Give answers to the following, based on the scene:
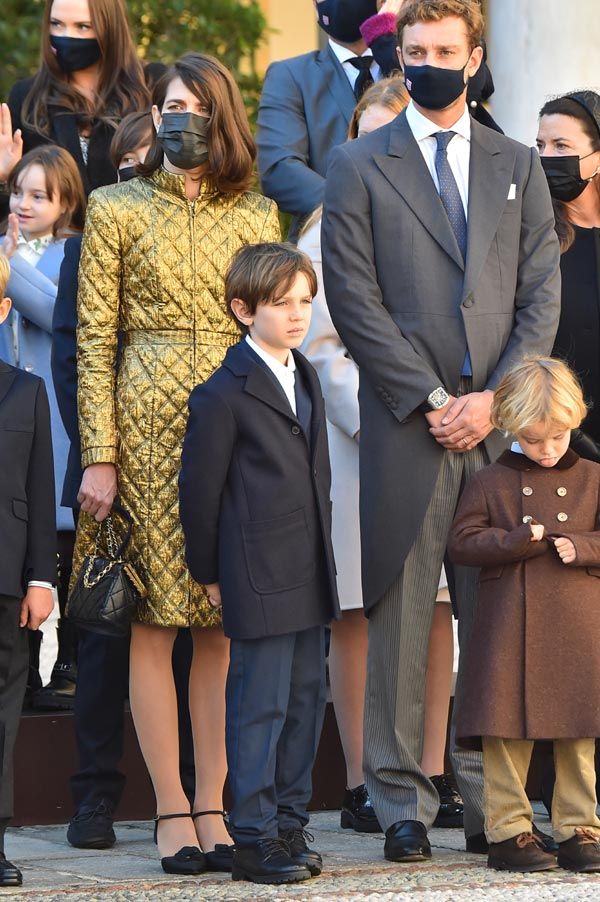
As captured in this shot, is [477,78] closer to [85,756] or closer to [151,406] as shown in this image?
[151,406]

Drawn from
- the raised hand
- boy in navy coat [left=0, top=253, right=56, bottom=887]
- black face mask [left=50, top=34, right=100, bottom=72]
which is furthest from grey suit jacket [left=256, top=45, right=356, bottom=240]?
boy in navy coat [left=0, top=253, right=56, bottom=887]

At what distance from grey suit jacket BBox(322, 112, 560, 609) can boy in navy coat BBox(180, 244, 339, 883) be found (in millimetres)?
191

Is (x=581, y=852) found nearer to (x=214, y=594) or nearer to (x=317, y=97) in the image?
(x=214, y=594)

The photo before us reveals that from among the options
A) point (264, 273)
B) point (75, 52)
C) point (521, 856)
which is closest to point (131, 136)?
point (75, 52)

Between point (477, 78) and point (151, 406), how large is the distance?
5.78 feet

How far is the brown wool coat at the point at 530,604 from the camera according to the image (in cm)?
450

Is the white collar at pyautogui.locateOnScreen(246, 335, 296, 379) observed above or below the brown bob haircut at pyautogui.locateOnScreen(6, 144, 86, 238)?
below

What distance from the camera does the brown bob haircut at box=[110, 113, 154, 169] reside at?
5.69 meters

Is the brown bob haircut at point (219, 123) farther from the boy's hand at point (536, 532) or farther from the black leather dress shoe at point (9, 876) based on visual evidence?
the black leather dress shoe at point (9, 876)

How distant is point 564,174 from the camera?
5602 mm

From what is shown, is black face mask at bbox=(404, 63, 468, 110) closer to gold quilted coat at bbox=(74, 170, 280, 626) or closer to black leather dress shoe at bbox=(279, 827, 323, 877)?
gold quilted coat at bbox=(74, 170, 280, 626)

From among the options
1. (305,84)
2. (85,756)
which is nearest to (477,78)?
(305,84)

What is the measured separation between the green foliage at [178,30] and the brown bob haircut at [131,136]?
14.4 ft

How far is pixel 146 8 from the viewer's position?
10109 mm
